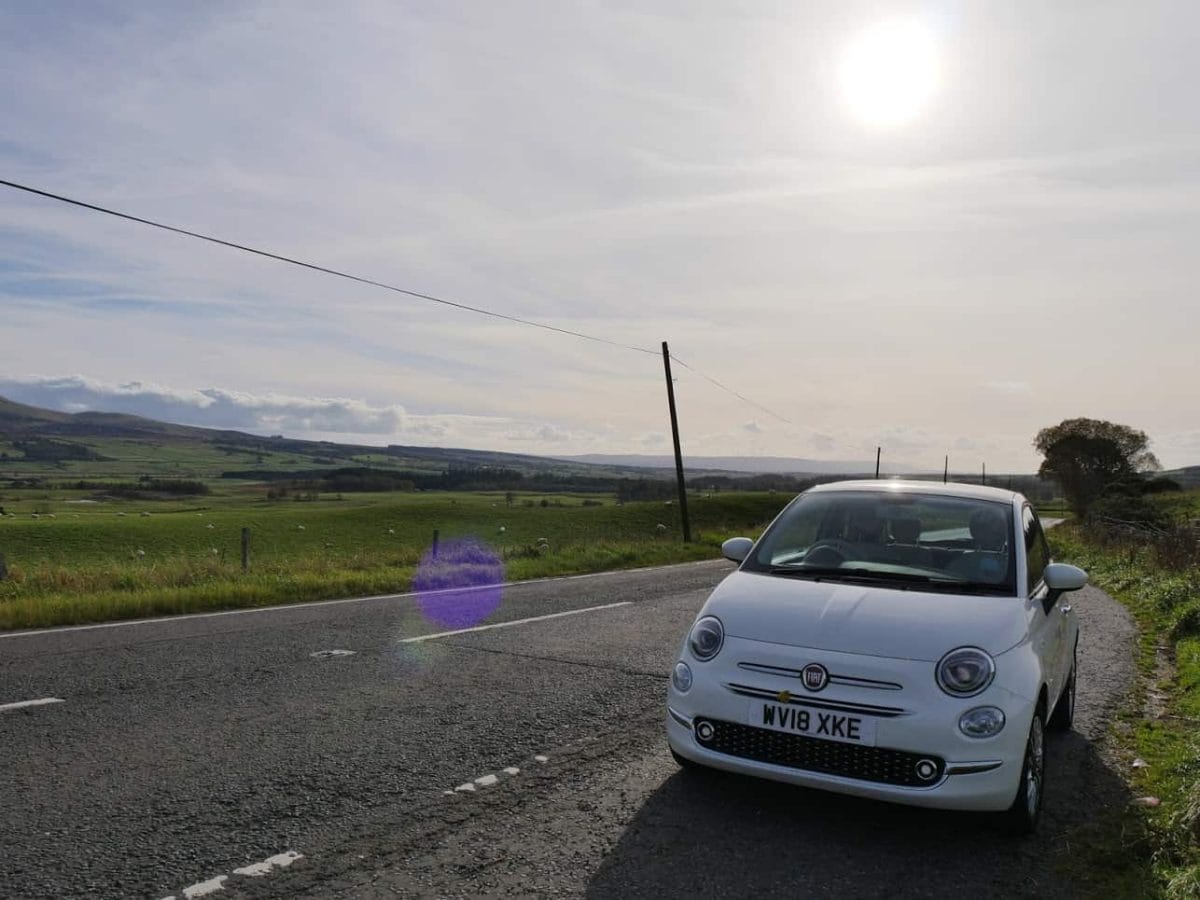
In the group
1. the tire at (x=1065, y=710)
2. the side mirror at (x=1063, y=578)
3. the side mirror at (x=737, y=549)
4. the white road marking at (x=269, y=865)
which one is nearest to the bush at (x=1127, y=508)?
the tire at (x=1065, y=710)

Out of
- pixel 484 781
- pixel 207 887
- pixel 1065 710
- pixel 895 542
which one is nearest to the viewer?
pixel 207 887

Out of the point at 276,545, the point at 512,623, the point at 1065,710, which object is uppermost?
the point at 1065,710

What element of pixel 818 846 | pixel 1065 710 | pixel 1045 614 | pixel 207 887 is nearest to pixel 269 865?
pixel 207 887

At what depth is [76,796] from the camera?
179 inches

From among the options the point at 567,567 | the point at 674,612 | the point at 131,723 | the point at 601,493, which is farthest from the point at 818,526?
the point at 601,493

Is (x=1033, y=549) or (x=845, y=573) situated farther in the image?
(x=1033, y=549)

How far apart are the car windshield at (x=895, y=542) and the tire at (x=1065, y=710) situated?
→ 55.4 inches

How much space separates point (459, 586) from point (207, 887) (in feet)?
38.4

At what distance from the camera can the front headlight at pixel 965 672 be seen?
163 inches

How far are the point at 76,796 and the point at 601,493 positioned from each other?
385ft

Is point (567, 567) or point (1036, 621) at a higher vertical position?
point (1036, 621)

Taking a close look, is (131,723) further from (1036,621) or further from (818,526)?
(1036,621)

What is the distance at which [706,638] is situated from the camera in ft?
15.3

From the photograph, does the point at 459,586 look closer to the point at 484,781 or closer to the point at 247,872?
the point at 484,781
